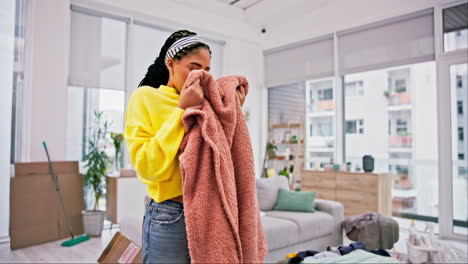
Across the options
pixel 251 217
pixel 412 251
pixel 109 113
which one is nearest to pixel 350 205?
pixel 412 251

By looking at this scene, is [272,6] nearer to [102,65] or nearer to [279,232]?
[279,232]

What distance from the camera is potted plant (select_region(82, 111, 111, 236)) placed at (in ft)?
12.5

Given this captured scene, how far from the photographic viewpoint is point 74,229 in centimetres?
382

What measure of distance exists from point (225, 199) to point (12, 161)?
3.53m

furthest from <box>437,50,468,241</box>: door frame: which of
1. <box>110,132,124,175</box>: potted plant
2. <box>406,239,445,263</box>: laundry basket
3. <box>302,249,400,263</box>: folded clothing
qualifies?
<box>110,132,124,175</box>: potted plant

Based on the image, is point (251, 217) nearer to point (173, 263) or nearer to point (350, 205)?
point (173, 263)

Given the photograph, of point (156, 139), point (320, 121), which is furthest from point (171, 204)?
point (320, 121)

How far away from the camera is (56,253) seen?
10.5 ft

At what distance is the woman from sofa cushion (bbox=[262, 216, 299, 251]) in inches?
72.8

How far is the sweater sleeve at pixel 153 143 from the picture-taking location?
0.79m

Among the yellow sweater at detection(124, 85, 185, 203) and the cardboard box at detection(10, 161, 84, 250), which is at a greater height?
the yellow sweater at detection(124, 85, 185, 203)

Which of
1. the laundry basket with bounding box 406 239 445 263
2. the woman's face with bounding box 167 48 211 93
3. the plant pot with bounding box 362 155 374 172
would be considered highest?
the woman's face with bounding box 167 48 211 93

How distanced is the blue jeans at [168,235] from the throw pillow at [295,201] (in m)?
2.59

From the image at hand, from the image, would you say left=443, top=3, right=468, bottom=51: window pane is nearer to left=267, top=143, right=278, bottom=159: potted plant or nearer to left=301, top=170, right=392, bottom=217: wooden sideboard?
left=301, top=170, right=392, bottom=217: wooden sideboard
